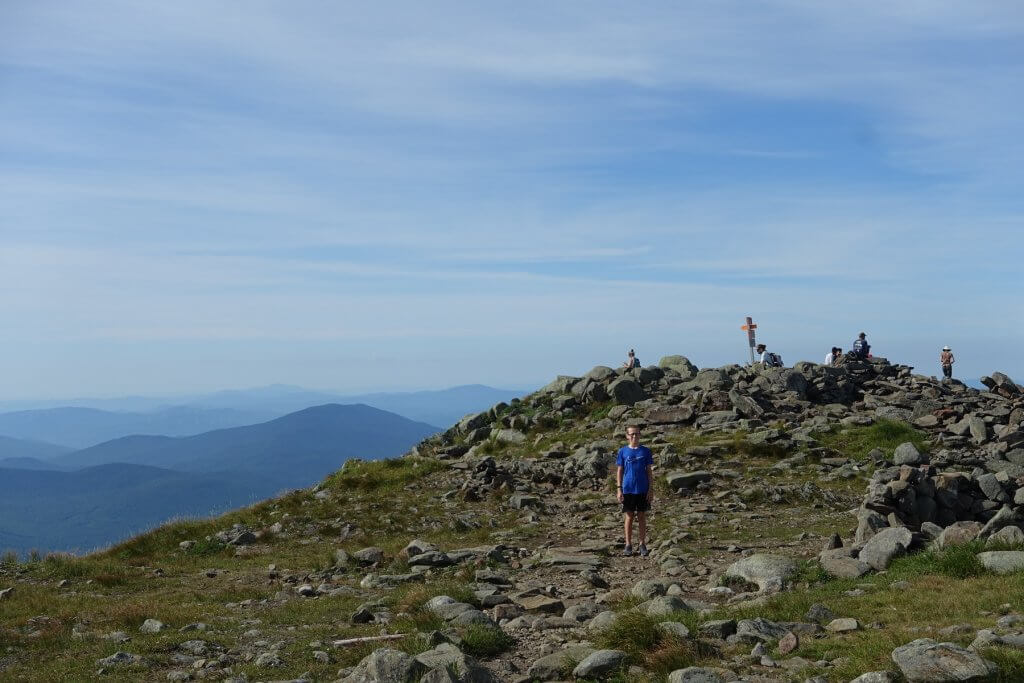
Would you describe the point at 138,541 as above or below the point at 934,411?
below

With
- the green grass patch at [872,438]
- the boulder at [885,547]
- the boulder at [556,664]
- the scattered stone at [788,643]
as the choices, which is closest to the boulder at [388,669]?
the boulder at [556,664]

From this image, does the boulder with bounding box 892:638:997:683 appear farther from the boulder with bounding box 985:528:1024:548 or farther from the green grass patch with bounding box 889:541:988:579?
the boulder with bounding box 985:528:1024:548

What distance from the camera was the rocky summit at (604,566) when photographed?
10766mm

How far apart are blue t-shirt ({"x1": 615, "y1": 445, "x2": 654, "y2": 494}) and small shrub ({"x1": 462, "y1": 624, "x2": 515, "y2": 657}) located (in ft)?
23.5

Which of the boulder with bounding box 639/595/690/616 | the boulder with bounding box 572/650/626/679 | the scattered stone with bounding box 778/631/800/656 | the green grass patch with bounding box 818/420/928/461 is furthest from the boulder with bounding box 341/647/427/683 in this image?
the green grass patch with bounding box 818/420/928/461

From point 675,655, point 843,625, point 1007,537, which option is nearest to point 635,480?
point 1007,537

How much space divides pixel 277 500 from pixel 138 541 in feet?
18.4

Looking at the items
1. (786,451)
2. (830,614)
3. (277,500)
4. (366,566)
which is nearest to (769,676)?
(830,614)

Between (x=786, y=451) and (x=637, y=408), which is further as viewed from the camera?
A: (x=637, y=408)

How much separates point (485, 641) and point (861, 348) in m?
42.3

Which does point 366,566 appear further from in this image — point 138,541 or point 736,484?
point 736,484

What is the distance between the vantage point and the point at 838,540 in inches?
647

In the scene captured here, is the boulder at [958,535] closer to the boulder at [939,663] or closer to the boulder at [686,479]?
the boulder at [939,663]

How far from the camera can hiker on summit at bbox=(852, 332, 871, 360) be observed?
48.0 meters
